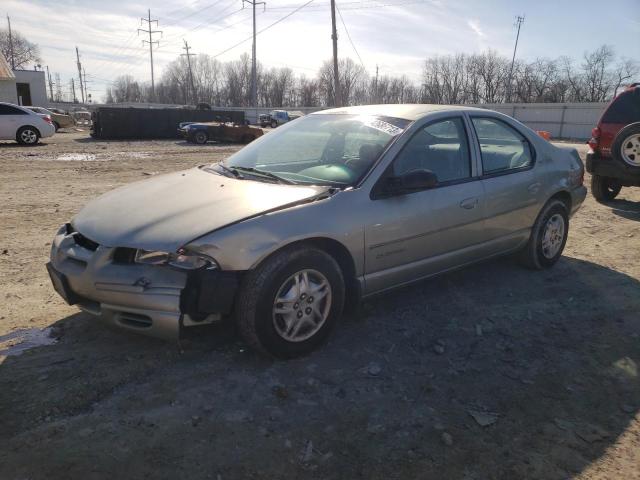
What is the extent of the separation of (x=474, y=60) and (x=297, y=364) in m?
82.4

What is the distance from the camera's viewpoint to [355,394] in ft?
9.08

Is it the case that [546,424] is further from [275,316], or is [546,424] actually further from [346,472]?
[275,316]

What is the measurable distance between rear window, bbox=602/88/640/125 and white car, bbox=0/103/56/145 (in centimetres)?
1875

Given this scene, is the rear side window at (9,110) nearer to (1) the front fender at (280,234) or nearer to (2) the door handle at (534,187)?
(1) the front fender at (280,234)

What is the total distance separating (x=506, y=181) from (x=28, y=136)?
1941 cm

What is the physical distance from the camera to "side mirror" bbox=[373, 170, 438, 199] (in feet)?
10.9

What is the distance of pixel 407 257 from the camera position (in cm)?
354

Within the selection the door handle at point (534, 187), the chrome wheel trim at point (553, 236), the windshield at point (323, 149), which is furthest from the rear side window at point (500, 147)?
the windshield at point (323, 149)

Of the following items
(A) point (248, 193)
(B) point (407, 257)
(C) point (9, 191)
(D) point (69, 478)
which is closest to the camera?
(D) point (69, 478)

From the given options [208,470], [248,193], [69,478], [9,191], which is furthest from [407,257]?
[9,191]

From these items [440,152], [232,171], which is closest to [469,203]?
[440,152]

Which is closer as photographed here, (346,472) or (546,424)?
(346,472)

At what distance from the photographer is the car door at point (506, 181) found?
13.6 feet

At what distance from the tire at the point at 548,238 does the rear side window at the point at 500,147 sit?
1.84 ft
